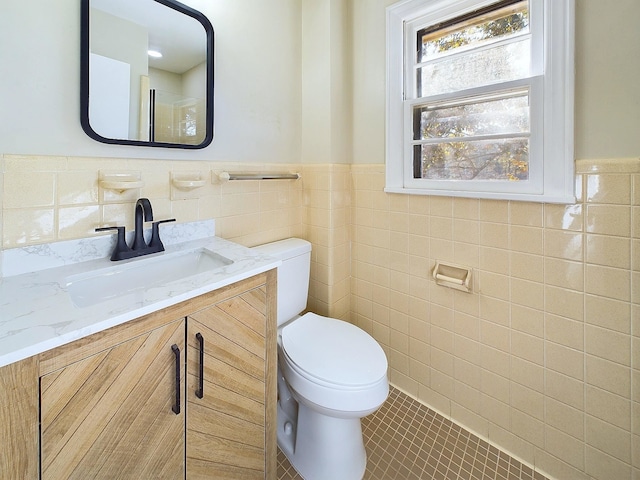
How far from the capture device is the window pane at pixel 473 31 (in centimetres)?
132

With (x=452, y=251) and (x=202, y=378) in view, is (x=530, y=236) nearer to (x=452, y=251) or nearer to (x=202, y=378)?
(x=452, y=251)

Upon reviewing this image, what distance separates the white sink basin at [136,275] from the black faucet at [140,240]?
1.5 inches

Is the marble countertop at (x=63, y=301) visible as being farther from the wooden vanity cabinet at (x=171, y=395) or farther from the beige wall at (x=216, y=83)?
the beige wall at (x=216, y=83)

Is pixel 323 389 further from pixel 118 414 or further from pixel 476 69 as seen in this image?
pixel 476 69

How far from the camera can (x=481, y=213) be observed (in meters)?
1.40

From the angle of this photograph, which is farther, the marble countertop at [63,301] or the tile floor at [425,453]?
the tile floor at [425,453]

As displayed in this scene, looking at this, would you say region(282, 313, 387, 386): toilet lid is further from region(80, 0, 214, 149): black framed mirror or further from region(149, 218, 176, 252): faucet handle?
region(80, 0, 214, 149): black framed mirror

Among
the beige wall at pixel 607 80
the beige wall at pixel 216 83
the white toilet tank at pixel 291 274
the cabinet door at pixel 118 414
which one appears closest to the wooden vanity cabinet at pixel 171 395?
the cabinet door at pixel 118 414

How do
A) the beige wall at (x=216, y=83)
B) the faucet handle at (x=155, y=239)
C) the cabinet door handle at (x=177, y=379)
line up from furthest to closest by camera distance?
the faucet handle at (x=155, y=239) → the beige wall at (x=216, y=83) → the cabinet door handle at (x=177, y=379)

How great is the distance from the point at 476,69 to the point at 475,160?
42cm

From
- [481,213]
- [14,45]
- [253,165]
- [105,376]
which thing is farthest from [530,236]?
[14,45]

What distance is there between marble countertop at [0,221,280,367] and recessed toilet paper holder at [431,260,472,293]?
2.86ft

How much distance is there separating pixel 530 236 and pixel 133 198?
1.63 meters

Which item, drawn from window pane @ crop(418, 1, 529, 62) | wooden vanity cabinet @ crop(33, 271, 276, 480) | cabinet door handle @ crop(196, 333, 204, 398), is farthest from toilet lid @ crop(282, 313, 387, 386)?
window pane @ crop(418, 1, 529, 62)
